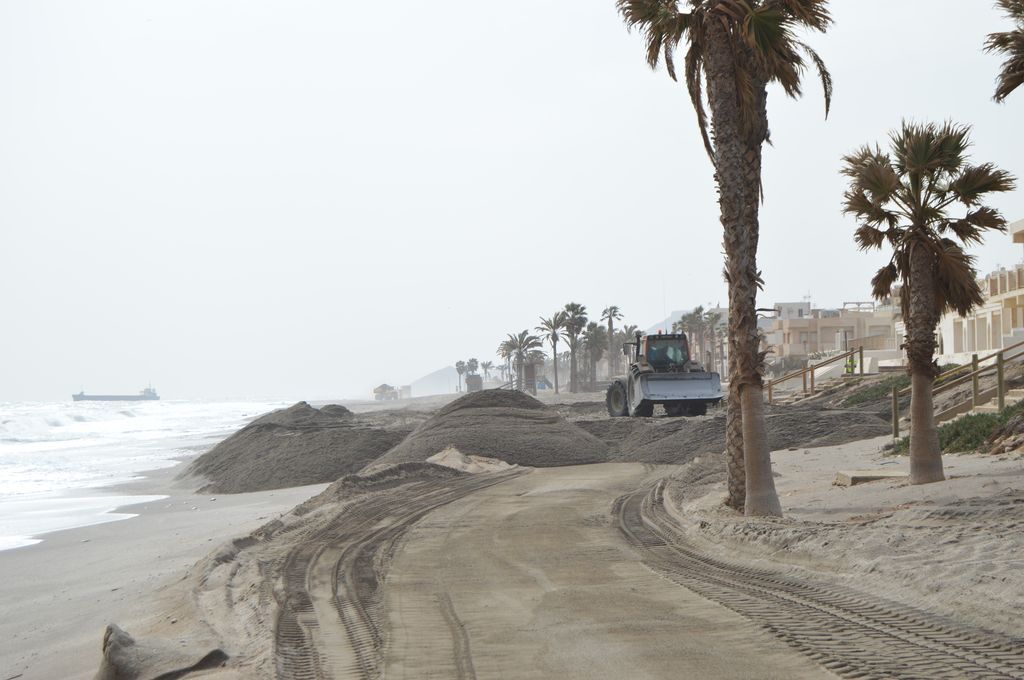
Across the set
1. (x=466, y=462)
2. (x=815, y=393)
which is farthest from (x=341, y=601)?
(x=815, y=393)

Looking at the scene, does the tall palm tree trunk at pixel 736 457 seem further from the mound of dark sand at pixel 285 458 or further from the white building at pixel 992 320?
the white building at pixel 992 320

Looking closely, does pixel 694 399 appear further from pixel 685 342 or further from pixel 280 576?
pixel 280 576

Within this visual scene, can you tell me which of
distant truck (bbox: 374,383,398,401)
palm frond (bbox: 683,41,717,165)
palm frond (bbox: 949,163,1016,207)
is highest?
palm frond (bbox: 683,41,717,165)

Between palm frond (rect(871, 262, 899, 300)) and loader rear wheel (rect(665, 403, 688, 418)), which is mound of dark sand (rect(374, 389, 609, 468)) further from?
palm frond (rect(871, 262, 899, 300))

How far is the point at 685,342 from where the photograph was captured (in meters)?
32.4

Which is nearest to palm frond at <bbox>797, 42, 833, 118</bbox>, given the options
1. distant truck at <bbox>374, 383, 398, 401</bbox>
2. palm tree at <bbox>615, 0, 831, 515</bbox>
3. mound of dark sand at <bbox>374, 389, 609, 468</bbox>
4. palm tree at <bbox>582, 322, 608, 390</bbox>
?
palm tree at <bbox>615, 0, 831, 515</bbox>

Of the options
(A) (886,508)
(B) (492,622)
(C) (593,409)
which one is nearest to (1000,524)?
(A) (886,508)

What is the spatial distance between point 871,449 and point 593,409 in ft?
103

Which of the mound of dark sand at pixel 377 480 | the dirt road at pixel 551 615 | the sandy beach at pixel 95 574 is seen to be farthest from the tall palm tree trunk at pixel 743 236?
the mound of dark sand at pixel 377 480

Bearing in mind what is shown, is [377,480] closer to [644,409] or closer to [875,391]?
[644,409]

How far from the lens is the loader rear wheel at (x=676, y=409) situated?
31.6 m

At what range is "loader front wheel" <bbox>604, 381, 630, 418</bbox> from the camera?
34344mm

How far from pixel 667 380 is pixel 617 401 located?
4.51 meters

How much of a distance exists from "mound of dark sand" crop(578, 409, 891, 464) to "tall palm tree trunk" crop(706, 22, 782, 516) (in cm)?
1082
